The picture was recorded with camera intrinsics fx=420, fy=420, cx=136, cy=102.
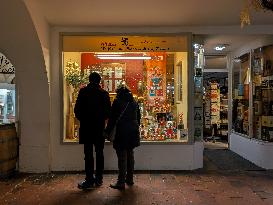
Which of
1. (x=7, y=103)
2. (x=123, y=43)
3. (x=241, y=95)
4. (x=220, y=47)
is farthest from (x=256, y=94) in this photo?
(x=7, y=103)

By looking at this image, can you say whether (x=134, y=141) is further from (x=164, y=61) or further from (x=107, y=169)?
(x=164, y=61)

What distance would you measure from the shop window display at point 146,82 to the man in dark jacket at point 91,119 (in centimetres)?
147

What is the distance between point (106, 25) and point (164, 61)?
1.36 m

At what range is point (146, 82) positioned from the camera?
8242 millimetres

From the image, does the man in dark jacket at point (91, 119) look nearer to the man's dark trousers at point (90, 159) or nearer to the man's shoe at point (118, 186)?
the man's dark trousers at point (90, 159)

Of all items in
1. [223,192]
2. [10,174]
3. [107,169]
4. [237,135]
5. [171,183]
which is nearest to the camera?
[223,192]

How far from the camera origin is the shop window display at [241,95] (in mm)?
9320

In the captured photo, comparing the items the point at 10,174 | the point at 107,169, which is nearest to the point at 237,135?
the point at 107,169

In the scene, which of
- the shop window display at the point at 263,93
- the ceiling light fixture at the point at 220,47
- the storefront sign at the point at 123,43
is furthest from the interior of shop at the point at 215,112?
the storefront sign at the point at 123,43

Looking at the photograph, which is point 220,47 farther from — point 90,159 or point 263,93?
point 90,159

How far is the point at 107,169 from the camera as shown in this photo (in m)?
7.70

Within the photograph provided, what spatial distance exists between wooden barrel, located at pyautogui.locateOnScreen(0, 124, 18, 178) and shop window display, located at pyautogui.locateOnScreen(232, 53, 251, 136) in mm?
4947

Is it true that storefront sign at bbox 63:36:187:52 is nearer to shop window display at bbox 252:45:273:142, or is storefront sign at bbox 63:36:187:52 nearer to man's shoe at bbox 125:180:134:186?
shop window display at bbox 252:45:273:142

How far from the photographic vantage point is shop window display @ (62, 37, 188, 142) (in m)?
7.86
